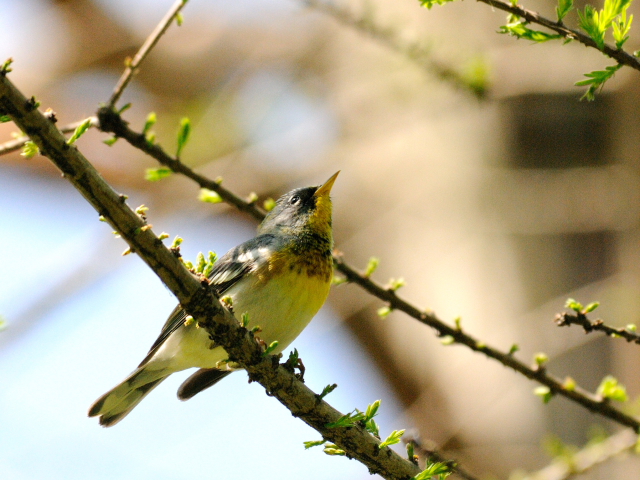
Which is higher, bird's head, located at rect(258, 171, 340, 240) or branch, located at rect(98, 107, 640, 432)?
bird's head, located at rect(258, 171, 340, 240)

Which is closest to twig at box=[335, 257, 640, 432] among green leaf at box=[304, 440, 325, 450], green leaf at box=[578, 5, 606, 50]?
green leaf at box=[304, 440, 325, 450]

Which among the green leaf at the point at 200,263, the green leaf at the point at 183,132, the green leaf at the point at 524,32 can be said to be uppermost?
the green leaf at the point at 183,132

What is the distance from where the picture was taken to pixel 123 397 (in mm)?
4371

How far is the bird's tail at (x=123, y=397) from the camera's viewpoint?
4301 millimetres

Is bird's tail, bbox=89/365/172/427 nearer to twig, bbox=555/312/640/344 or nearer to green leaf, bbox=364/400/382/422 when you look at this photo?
green leaf, bbox=364/400/382/422

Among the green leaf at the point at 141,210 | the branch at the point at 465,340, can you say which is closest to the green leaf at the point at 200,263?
the green leaf at the point at 141,210

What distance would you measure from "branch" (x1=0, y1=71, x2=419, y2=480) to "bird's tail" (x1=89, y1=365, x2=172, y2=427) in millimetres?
1968

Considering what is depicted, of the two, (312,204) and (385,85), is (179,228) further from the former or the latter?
(385,85)

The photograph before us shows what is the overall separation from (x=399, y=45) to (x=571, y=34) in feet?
7.75

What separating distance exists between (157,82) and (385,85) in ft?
9.28

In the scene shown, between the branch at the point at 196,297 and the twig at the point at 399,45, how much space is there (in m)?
2.29

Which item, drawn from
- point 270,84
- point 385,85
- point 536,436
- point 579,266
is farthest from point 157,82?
point 536,436

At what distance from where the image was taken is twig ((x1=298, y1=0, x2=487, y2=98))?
3914 millimetres

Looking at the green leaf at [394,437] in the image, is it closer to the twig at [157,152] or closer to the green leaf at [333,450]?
the green leaf at [333,450]
